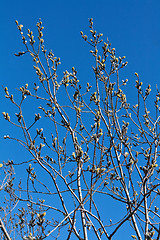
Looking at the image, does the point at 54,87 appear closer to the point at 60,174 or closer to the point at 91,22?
the point at 60,174

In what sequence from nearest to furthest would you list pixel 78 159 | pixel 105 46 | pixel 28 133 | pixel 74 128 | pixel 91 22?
pixel 78 159 < pixel 28 133 < pixel 74 128 < pixel 105 46 < pixel 91 22

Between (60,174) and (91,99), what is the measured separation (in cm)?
153

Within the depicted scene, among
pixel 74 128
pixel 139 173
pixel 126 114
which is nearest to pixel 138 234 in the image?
pixel 139 173

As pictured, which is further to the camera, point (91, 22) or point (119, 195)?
point (91, 22)

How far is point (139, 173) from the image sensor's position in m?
3.86

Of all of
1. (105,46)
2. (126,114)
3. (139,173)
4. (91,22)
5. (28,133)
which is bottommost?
(28,133)

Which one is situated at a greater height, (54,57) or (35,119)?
(54,57)

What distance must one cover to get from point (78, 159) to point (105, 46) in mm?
2730

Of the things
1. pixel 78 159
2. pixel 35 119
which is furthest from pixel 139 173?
pixel 35 119

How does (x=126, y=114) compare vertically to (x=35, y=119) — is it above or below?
above

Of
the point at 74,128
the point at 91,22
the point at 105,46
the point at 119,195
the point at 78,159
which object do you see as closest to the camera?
the point at 78,159

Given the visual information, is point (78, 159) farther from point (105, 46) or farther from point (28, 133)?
point (105, 46)

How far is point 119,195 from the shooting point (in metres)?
3.56

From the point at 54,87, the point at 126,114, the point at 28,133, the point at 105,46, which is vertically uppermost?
the point at 105,46
